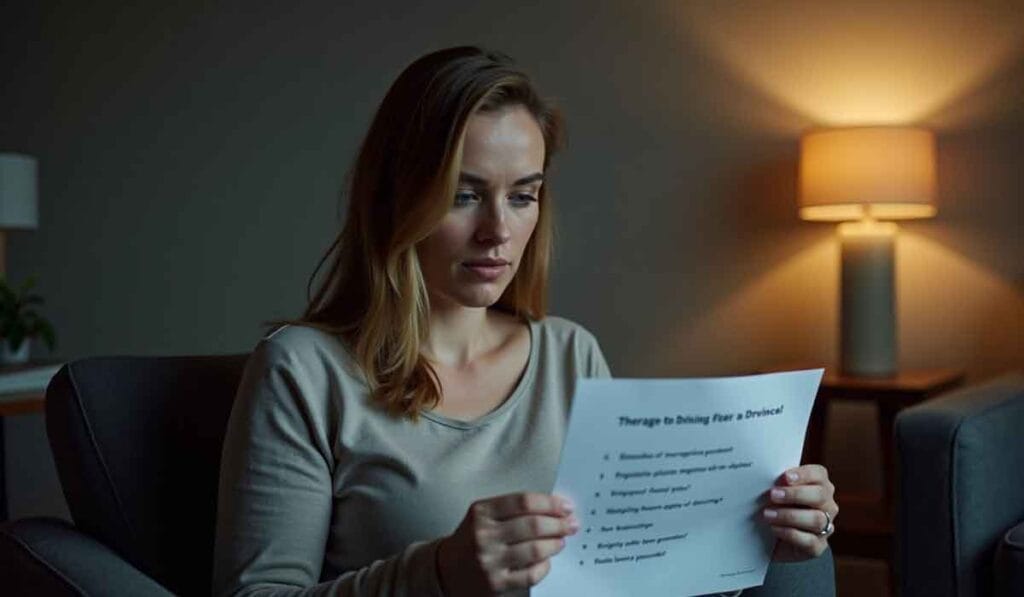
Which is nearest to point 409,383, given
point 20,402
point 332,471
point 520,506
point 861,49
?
point 332,471

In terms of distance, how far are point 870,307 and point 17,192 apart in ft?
7.64

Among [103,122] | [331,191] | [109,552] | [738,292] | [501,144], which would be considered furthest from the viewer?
[103,122]

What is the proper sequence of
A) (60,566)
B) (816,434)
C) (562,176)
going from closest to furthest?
(60,566), (816,434), (562,176)

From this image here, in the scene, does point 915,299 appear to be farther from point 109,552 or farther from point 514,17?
point 109,552

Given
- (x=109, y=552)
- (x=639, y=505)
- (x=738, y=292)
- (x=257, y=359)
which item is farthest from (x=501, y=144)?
(x=738, y=292)

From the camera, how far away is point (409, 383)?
1.39m

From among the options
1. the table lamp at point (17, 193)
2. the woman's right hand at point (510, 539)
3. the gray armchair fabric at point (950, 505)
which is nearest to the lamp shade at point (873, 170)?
the gray armchair fabric at point (950, 505)

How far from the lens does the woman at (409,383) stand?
4.18 feet

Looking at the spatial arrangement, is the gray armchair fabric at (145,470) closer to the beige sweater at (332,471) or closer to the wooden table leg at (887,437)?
the beige sweater at (332,471)

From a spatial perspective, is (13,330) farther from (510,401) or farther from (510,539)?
(510,539)

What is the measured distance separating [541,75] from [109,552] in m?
2.42

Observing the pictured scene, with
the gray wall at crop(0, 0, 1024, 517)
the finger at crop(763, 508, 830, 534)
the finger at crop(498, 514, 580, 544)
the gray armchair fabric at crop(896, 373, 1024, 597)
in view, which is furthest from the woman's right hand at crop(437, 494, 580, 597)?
the gray wall at crop(0, 0, 1024, 517)

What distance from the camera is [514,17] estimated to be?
3514 mm

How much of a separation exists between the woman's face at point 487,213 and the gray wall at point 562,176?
194cm
